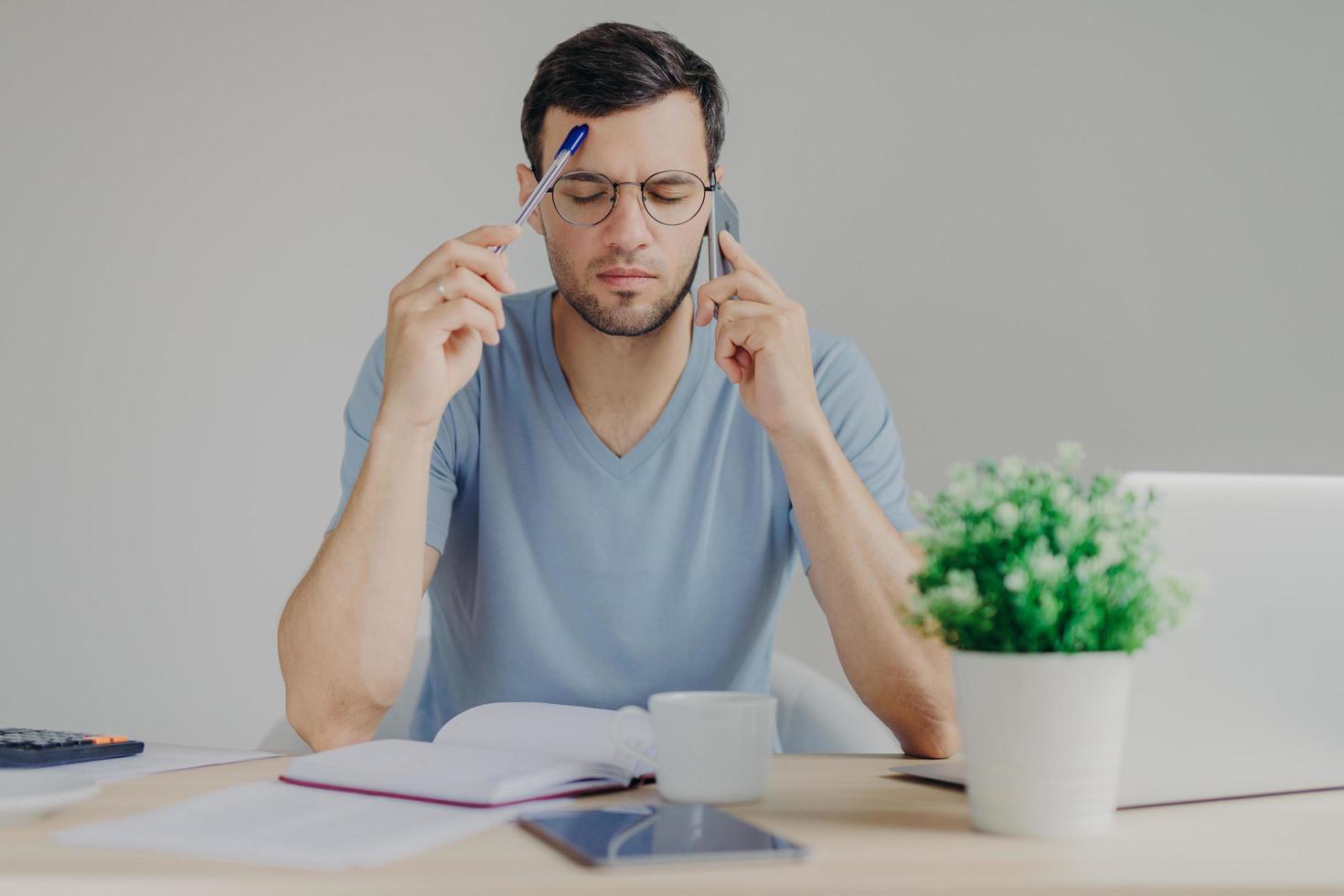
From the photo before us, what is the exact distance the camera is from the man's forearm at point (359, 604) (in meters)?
1.32

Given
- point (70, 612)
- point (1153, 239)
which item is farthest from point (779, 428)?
point (70, 612)

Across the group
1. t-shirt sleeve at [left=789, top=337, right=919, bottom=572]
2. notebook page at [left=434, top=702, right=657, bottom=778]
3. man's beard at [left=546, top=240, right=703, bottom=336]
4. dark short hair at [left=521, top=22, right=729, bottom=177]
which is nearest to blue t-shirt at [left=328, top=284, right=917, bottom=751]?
t-shirt sleeve at [left=789, top=337, right=919, bottom=572]

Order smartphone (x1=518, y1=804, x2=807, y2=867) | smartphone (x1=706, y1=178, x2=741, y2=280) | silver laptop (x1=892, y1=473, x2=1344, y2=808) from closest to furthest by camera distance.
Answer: smartphone (x1=518, y1=804, x2=807, y2=867) < silver laptop (x1=892, y1=473, x2=1344, y2=808) < smartphone (x1=706, y1=178, x2=741, y2=280)

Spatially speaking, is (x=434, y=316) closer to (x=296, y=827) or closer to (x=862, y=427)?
(x=862, y=427)

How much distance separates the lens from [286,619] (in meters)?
1.34

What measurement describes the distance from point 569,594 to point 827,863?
94cm

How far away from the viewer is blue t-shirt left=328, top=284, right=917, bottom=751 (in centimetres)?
155

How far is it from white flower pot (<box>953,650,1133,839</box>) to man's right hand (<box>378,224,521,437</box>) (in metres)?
0.77

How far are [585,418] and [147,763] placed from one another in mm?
778

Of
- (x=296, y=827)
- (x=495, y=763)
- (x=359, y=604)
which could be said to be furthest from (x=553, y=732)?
(x=359, y=604)

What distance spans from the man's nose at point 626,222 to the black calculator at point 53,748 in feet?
2.61

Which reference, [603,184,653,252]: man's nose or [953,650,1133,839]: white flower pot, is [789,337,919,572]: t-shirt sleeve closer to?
[603,184,653,252]: man's nose

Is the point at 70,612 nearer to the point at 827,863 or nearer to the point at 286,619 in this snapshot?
the point at 286,619

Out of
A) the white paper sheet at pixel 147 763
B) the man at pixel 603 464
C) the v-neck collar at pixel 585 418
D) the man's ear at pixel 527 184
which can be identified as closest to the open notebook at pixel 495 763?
the white paper sheet at pixel 147 763
